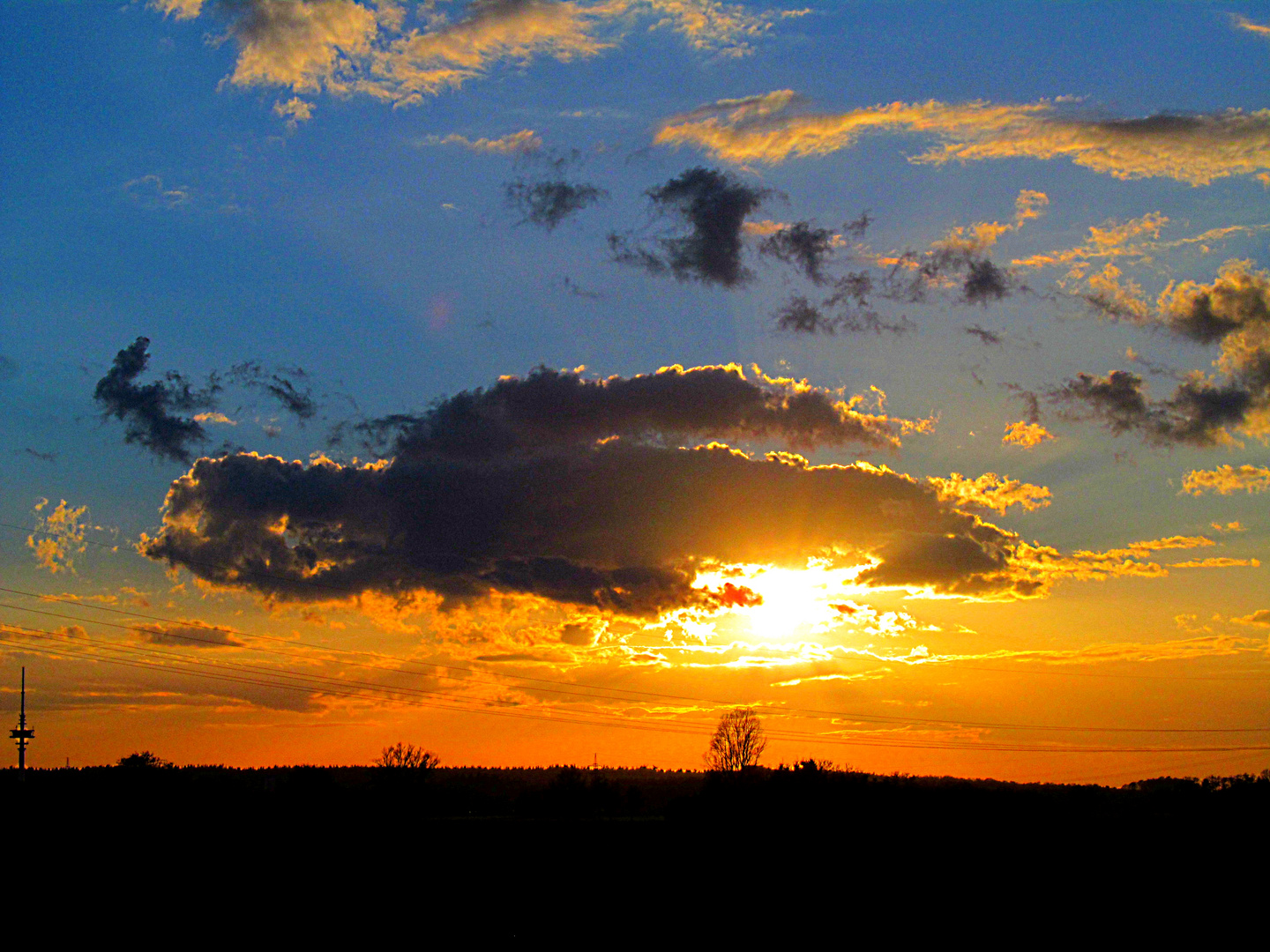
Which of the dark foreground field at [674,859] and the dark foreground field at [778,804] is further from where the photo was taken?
the dark foreground field at [778,804]

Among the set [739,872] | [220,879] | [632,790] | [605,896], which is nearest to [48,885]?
[220,879]

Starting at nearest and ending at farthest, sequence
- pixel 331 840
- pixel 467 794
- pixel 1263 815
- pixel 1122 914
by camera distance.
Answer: pixel 1122 914 → pixel 331 840 → pixel 1263 815 → pixel 467 794

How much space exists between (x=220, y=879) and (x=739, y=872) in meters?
24.9

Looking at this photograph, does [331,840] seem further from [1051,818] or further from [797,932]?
[1051,818]

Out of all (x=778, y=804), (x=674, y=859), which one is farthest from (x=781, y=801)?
(x=674, y=859)

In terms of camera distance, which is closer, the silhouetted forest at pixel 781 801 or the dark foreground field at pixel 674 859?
the dark foreground field at pixel 674 859

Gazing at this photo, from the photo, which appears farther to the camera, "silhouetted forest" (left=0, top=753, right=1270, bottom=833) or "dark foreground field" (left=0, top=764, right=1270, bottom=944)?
"silhouetted forest" (left=0, top=753, right=1270, bottom=833)

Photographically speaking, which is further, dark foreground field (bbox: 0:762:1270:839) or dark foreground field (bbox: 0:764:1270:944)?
dark foreground field (bbox: 0:762:1270:839)

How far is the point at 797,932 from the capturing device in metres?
37.6

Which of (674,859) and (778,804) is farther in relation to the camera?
(778,804)

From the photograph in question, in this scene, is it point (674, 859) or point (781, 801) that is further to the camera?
point (781, 801)

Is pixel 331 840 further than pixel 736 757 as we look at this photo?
No

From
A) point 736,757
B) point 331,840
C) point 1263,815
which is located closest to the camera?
point 331,840

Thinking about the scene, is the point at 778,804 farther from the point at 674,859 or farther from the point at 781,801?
the point at 674,859
